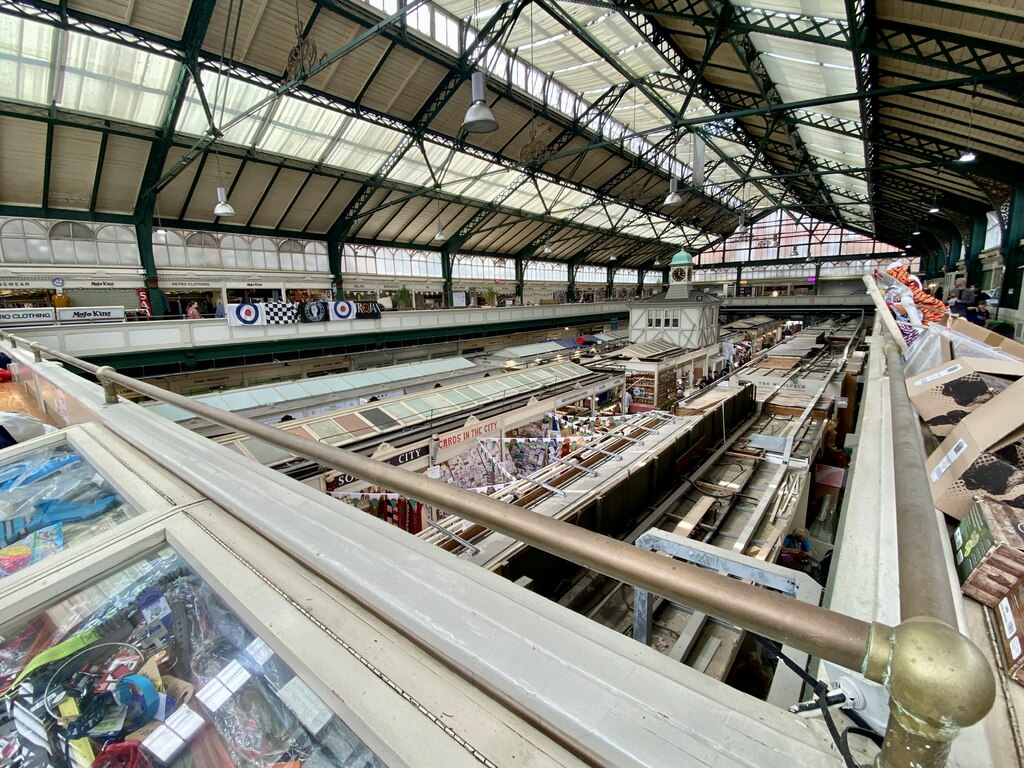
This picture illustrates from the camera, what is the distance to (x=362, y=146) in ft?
52.9

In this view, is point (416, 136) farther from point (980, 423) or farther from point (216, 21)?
point (980, 423)

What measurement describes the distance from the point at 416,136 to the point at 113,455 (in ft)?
51.9

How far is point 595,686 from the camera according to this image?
2.60 feet

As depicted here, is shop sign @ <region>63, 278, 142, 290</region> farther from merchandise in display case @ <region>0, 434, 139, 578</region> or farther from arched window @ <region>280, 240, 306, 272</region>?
merchandise in display case @ <region>0, 434, 139, 578</region>

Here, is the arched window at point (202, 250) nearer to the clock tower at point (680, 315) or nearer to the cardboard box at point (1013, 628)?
the clock tower at point (680, 315)

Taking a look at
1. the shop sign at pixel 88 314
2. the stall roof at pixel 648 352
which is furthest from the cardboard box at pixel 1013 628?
the stall roof at pixel 648 352

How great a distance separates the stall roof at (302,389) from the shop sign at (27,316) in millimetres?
2950

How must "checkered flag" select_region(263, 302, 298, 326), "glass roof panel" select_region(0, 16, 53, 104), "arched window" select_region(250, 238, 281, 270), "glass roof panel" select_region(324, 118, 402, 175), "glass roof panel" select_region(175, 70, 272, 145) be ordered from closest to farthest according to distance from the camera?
"glass roof panel" select_region(0, 16, 53, 104) → "glass roof panel" select_region(175, 70, 272, 145) → "checkered flag" select_region(263, 302, 298, 326) → "glass roof panel" select_region(324, 118, 402, 175) → "arched window" select_region(250, 238, 281, 270)

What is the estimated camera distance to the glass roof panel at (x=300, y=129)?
44.9 feet

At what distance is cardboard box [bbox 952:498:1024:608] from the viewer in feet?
3.78

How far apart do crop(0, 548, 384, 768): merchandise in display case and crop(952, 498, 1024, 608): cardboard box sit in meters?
1.62

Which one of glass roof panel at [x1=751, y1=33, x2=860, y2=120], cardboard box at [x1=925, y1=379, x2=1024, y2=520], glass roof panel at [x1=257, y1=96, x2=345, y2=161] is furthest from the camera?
glass roof panel at [x1=257, y1=96, x2=345, y2=161]

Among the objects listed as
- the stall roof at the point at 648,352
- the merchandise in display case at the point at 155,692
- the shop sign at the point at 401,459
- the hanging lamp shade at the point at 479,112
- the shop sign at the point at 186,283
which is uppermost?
the hanging lamp shade at the point at 479,112

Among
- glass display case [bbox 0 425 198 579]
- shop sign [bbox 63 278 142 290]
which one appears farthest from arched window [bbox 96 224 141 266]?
glass display case [bbox 0 425 198 579]
